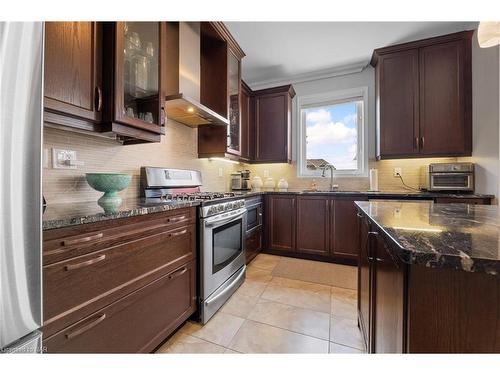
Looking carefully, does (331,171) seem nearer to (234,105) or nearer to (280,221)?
(280,221)

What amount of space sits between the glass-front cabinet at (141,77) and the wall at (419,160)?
2.38 meters

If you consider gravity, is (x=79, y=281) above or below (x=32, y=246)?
below

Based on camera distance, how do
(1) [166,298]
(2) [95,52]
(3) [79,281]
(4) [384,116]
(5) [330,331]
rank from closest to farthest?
(3) [79,281] → (2) [95,52] → (1) [166,298] → (5) [330,331] → (4) [384,116]

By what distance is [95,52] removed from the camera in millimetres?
1229

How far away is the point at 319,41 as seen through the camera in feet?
8.55

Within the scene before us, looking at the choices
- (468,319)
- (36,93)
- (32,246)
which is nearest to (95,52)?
(36,93)

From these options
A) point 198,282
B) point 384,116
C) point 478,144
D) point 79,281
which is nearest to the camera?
point 79,281

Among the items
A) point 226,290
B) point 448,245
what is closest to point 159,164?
point 226,290

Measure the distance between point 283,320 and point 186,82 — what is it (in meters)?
2.25

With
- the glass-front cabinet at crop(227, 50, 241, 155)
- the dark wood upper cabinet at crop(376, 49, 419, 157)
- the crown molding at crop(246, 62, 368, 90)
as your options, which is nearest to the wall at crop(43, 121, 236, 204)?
the glass-front cabinet at crop(227, 50, 241, 155)

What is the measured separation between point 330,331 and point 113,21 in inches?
96.0

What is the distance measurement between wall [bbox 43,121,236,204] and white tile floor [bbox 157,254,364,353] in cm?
116

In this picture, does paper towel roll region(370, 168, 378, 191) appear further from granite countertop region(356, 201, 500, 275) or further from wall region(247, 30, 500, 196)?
granite countertop region(356, 201, 500, 275)
